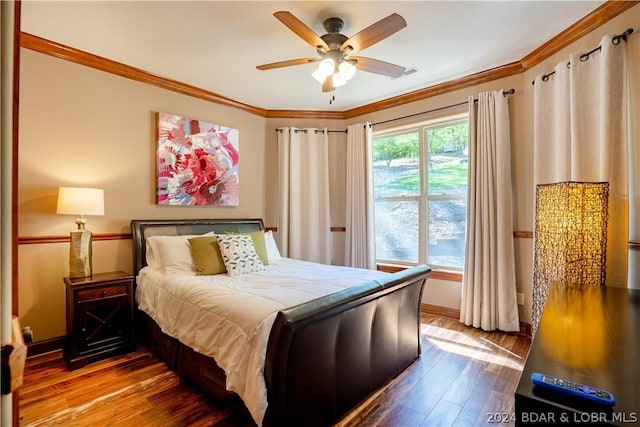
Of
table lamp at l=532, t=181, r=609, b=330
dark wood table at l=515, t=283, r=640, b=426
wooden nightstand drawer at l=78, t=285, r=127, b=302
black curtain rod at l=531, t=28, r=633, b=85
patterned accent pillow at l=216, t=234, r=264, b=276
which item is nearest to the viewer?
dark wood table at l=515, t=283, r=640, b=426

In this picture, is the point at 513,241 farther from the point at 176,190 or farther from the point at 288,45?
the point at 176,190

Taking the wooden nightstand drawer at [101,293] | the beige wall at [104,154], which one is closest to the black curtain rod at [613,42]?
the beige wall at [104,154]

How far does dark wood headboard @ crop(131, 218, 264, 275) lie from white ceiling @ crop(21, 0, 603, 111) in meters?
1.54

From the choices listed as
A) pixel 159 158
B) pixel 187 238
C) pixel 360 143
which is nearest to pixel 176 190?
pixel 159 158

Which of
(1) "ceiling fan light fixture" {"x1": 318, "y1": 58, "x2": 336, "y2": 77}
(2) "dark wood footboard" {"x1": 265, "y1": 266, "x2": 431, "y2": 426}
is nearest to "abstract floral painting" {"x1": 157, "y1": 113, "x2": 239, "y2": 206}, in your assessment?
(1) "ceiling fan light fixture" {"x1": 318, "y1": 58, "x2": 336, "y2": 77}

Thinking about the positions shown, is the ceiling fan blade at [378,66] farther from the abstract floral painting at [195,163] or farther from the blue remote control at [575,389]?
the blue remote control at [575,389]

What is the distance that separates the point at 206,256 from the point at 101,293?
85 centimetres

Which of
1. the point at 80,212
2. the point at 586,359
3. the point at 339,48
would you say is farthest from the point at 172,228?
the point at 586,359

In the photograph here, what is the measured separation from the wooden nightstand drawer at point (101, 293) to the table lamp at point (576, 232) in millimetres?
3298

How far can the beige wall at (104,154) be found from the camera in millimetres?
2551

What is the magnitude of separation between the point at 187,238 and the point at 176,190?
68 centimetres

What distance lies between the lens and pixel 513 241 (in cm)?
309

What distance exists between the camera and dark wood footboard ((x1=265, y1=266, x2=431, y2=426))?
1.47 metres

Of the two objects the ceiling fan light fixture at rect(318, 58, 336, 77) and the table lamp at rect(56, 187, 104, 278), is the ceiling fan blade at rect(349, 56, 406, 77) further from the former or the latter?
the table lamp at rect(56, 187, 104, 278)
